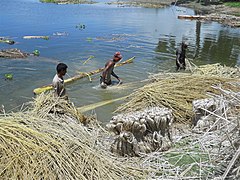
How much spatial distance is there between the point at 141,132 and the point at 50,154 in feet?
4.73

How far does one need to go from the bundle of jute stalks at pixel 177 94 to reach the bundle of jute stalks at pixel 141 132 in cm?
235

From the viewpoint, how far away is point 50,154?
3.91 m

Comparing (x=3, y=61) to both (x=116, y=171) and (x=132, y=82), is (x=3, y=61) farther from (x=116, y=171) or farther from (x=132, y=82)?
(x=116, y=171)

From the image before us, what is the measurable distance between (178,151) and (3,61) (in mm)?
10790

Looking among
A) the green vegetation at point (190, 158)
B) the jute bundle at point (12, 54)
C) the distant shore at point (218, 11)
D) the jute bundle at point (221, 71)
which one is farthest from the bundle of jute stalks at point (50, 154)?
the distant shore at point (218, 11)

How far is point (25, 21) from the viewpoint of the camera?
25.4m

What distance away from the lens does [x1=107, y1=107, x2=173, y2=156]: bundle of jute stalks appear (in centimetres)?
448

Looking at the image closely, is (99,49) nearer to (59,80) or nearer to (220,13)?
(59,80)

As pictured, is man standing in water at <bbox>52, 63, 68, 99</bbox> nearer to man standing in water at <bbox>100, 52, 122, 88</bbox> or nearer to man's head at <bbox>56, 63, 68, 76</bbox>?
man's head at <bbox>56, 63, 68, 76</bbox>

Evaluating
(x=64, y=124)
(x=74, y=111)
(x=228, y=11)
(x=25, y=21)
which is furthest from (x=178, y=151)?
(x=228, y=11)

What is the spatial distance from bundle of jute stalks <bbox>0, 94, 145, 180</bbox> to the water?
131 inches

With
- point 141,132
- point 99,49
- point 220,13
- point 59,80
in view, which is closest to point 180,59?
point 99,49

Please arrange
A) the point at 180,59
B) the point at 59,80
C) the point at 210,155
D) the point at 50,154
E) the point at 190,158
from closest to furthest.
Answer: the point at 210,155 → the point at 50,154 → the point at 190,158 → the point at 59,80 → the point at 180,59

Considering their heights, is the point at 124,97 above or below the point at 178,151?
below
